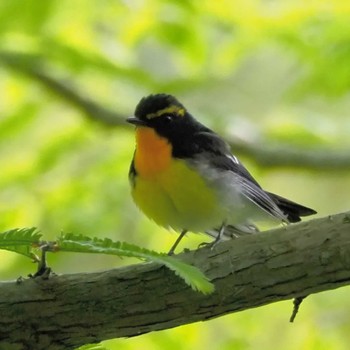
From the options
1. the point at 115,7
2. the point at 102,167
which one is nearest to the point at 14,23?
Result: the point at 115,7

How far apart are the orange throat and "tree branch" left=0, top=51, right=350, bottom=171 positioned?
4.42 feet

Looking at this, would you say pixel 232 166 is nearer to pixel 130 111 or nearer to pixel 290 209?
pixel 290 209

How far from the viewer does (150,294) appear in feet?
8.55

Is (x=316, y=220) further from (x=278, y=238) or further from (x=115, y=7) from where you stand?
(x=115, y=7)

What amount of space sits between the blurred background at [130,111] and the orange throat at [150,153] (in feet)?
2.81

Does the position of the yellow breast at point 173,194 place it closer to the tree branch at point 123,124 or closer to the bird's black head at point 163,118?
the bird's black head at point 163,118

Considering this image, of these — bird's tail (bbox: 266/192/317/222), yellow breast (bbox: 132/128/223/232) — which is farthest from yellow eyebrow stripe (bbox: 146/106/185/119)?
bird's tail (bbox: 266/192/317/222)

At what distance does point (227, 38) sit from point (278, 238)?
2.77 metres

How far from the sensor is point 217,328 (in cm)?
476

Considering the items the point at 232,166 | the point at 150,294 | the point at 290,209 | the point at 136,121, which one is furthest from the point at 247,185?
the point at 150,294

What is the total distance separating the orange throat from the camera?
3734 millimetres

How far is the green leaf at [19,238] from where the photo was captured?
198cm

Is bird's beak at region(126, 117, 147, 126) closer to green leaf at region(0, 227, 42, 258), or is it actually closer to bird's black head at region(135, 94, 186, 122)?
bird's black head at region(135, 94, 186, 122)

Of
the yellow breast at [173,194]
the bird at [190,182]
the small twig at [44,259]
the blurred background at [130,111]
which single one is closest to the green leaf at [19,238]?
the small twig at [44,259]
